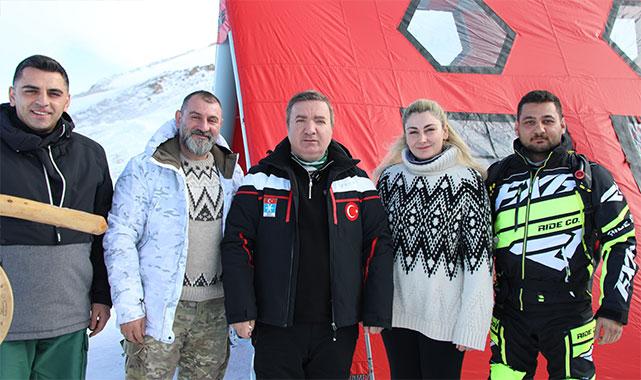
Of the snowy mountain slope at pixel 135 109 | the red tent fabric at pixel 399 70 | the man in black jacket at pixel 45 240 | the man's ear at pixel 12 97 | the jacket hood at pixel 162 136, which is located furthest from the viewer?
the snowy mountain slope at pixel 135 109

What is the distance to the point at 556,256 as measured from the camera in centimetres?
206

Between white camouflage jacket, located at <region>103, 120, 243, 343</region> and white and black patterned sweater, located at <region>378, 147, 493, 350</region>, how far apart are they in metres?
0.95

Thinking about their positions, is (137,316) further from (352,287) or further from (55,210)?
(352,287)

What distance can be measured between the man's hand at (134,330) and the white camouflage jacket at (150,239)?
0.03 m

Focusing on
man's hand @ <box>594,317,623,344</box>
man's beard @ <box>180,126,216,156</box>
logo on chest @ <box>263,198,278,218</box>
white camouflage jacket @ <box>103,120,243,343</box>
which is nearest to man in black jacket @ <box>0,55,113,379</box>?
white camouflage jacket @ <box>103,120,243,343</box>

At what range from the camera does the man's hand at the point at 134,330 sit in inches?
76.0

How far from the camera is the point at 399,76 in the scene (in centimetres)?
397

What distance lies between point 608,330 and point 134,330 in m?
2.21

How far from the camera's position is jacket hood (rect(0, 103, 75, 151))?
1.81 meters

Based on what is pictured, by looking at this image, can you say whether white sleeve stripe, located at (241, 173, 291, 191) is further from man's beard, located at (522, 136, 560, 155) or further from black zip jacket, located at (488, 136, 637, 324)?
man's beard, located at (522, 136, 560, 155)

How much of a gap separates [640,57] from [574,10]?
2.66 feet

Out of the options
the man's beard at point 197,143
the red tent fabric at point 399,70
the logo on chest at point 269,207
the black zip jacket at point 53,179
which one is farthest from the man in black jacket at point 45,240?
the red tent fabric at point 399,70

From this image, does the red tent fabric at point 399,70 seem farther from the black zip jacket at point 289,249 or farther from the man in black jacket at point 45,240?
the man in black jacket at point 45,240

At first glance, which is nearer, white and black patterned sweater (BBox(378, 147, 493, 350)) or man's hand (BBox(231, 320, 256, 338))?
man's hand (BBox(231, 320, 256, 338))
